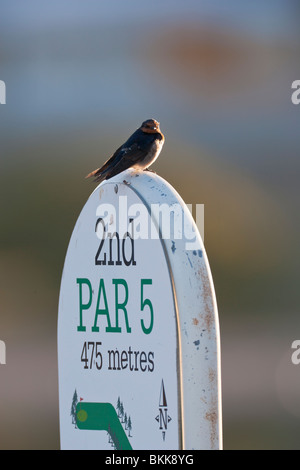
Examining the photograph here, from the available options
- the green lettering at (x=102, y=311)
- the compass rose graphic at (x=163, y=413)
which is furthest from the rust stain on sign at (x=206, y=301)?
the green lettering at (x=102, y=311)

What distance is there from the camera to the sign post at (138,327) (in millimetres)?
2035

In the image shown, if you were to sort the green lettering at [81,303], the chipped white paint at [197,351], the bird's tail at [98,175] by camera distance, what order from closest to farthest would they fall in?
the chipped white paint at [197,351] < the green lettering at [81,303] < the bird's tail at [98,175]

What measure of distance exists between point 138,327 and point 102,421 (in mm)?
248

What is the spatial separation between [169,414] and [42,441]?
5807 mm

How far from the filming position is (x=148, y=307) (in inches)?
83.5

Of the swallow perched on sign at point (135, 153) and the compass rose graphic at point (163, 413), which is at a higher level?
the swallow perched on sign at point (135, 153)

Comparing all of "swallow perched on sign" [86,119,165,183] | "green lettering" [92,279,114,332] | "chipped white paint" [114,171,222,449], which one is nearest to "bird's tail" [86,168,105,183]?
"swallow perched on sign" [86,119,165,183]

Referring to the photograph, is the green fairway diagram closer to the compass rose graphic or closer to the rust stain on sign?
the compass rose graphic

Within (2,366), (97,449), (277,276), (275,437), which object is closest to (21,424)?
(2,366)

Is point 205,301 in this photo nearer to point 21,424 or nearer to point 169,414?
point 169,414

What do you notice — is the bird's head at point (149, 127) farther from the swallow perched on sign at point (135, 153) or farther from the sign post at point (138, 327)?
the sign post at point (138, 327)

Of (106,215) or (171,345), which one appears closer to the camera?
(171,345)

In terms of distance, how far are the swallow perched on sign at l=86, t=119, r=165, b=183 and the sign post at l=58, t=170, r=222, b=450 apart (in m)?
0.91

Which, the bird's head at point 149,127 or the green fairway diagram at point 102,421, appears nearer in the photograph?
the green fairway diagram at point 102,421
